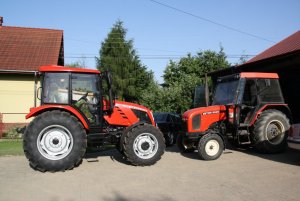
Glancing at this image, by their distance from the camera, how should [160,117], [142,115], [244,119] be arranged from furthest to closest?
[160,117]
[244,119]
[142,115]

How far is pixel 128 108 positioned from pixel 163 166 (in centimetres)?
184

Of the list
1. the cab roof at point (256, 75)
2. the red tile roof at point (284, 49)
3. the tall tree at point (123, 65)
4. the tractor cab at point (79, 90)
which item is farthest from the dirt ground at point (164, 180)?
the tall tree at point (123, 65)

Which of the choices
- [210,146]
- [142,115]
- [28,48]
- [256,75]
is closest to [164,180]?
[210,146]

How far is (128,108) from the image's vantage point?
28.8 feet

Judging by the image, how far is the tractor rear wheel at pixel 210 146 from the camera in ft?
28.2

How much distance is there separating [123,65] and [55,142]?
27.5 meters

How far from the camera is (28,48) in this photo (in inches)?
779

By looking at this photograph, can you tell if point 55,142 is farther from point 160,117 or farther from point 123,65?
point 123,65

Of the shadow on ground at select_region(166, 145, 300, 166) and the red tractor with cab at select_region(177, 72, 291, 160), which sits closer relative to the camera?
the shadow on ground at select_region(166, 145, 300, 166)

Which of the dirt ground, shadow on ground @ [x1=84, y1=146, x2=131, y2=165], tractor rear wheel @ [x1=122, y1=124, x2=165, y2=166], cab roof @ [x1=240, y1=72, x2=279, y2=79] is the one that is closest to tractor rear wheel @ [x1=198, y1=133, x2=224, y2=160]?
the dirt ground

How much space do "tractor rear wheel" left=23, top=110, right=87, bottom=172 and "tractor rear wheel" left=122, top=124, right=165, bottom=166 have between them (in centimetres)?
107

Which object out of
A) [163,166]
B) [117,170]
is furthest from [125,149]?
[163,166]

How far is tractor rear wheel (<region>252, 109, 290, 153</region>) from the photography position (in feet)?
30.1

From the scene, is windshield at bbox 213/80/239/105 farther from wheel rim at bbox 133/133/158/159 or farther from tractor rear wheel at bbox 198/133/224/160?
wheel rim at bbox 133/133/158/159
